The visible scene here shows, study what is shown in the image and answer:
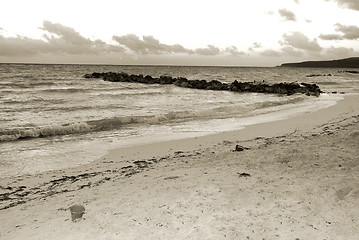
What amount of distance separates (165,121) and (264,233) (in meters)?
11.2

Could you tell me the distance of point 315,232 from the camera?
4.16 metres

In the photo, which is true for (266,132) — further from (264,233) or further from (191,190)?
(264,233)

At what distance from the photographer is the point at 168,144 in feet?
32.9

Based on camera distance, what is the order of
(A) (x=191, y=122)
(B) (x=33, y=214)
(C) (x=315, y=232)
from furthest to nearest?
(A) (x=191, y=122) < (B) (x=33, y=214) < (C) (x=315, y=232)

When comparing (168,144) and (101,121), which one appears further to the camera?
(101,121)

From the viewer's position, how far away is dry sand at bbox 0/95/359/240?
170 inches

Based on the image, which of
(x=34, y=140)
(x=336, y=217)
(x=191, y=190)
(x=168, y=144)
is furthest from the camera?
(x=34, y=140)

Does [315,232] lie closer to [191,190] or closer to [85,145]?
[191,190]

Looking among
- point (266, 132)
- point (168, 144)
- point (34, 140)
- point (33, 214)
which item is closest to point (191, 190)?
point (33, 214)

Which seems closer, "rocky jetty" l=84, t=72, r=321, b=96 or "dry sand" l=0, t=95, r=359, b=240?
"dry sand" l=0, t=95, r=359, b=240

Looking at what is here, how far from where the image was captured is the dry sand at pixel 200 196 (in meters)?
4.32

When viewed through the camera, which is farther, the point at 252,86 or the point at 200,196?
the point at 252,86

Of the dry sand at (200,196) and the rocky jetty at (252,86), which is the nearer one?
the dry sand at (200,196)

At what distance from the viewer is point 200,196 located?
529 cm
